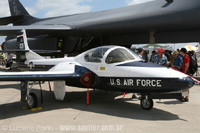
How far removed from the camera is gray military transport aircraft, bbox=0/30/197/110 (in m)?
5.04

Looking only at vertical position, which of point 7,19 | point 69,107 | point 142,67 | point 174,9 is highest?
point 7,19

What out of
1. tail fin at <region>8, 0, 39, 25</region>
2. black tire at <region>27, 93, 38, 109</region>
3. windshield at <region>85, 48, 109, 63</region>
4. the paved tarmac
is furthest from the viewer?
tail fin at <region>8, 0, 39, 25</region>

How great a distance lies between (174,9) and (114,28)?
146 inches

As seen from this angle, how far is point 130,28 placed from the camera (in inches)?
485

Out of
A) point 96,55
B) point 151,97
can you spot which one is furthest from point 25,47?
point 151,97

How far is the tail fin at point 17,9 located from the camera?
23641 millimetres

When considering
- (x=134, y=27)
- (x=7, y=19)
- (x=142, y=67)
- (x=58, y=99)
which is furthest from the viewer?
(x=7, y=19)

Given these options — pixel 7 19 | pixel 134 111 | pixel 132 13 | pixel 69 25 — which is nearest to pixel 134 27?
pixel 132 13

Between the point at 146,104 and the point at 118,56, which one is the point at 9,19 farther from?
the point at 146,104

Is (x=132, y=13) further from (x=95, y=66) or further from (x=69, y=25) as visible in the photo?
(x=95, y=66)

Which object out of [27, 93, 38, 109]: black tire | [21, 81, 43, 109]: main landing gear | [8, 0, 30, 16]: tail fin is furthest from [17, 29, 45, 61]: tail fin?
[8, 0, 30, 16]: tail fin

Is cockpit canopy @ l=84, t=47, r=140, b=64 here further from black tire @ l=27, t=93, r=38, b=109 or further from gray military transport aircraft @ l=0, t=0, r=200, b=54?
gray military transport aircraft @ l=0, t=0, r=200, b=54

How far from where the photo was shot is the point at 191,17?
10383 mm

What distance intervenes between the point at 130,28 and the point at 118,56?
6.85m
